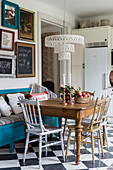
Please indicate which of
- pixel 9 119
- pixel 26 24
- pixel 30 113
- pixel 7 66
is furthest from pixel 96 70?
pixel 30 113

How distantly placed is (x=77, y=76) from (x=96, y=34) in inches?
50.6

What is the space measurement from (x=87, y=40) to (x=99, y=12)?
83cm

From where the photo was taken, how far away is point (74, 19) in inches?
277

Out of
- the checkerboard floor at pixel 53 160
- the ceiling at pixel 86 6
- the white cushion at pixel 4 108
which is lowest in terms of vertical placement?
the checkerboard floor at pixel 53 160

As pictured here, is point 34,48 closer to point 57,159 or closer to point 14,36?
point 14,36

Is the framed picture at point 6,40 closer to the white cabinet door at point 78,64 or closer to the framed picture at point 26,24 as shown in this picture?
the framed picture at point 26,24

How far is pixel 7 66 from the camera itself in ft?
15.7

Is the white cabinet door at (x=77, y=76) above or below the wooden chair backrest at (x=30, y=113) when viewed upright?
above

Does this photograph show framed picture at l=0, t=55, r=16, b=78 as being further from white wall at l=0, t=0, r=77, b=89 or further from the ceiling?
the ceiling

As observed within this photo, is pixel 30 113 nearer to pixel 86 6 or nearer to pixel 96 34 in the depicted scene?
pixel 86 6

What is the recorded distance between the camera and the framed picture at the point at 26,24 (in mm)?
5159

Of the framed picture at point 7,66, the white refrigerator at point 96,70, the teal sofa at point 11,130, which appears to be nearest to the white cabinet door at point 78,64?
the white refrigerator at point 96,70

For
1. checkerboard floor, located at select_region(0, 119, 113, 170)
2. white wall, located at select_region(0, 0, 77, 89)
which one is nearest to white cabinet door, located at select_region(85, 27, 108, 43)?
white wall, located at select_region(0, 0, 77, 89)

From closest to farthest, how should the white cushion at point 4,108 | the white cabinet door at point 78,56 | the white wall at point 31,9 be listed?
the white cushion at point 4,108 → the white wall at point 31,9 → the white cabinet door at point 78,56
